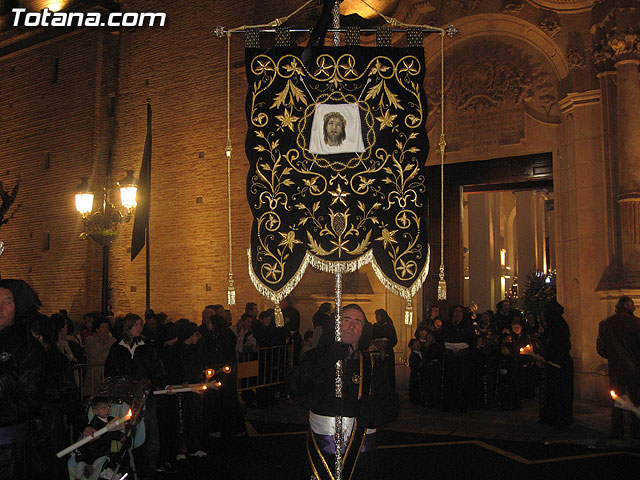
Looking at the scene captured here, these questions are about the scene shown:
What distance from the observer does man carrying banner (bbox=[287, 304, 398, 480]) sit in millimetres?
4727

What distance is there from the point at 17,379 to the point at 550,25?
11.7 m

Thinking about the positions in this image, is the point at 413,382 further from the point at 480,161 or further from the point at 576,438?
the point at 480,161

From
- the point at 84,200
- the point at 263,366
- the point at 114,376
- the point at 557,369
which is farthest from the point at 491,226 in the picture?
the point at 114,376

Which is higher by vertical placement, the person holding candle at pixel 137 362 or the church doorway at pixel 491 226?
the church doorway at pixel 491 226

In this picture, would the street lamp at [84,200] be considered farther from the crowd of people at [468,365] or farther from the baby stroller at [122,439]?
the baby stroller at [122,439]

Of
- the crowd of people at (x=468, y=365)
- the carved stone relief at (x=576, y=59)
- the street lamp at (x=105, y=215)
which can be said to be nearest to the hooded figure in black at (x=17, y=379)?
the crowd of people at (x=468, y=365)

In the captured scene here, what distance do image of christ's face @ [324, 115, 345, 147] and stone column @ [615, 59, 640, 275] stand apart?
770cm

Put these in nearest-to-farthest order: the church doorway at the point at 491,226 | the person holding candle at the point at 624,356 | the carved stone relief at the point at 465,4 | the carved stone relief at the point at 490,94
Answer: the person holding candle at the point at 624,356
the carved stone relief at the point at 490,94
the carved stone relief at the point at 465,4
the church doorway at the point at 491,226

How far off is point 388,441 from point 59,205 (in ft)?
49.2

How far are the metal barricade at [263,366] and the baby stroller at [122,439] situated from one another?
5157 mm

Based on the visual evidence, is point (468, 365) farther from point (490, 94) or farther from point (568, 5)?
point (568, 5)

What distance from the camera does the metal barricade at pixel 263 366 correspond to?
39.7 feet

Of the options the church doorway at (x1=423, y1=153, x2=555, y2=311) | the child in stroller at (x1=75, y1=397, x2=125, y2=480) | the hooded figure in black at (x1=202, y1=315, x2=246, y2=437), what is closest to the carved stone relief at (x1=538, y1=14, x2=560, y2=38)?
the church doorway at (x1=423, y1=153, x2=555, y2=311)

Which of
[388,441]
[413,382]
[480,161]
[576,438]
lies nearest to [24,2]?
[480,161]
